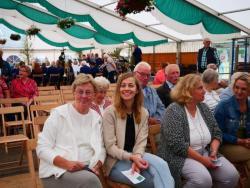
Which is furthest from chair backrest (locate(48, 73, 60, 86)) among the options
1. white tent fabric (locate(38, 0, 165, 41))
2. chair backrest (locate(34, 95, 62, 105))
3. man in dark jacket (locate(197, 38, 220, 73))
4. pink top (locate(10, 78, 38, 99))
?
chair backrest (locate(34, 95, 62, 105))

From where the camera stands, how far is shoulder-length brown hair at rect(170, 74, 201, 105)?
3.06 m

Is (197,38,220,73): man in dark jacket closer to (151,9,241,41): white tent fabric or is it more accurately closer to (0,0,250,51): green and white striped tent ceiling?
(0,0,250,51): green and white striped tent ceiling

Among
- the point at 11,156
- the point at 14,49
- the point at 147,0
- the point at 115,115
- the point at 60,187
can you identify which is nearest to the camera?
the point at 60,187

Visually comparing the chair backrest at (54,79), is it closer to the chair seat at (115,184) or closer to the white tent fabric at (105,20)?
the white tent fabric at (105,20)

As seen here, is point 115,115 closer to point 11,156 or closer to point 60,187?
point 60,187

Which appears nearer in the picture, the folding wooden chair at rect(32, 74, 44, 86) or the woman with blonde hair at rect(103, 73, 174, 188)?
the woman with blonde hair at rect(103, 73, 174, 188)

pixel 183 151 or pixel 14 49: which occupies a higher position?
pixel 14 49

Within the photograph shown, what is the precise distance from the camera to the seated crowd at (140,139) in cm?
259

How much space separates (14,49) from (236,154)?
70.4ft

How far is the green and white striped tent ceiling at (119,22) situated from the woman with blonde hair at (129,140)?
6.49 meters

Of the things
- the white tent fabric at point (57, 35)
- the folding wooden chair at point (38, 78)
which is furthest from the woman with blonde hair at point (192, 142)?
the white tent fabric at point (57, 35)

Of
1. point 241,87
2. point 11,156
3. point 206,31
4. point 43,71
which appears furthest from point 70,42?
point 241,87

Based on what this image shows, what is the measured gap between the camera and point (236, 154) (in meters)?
3.29

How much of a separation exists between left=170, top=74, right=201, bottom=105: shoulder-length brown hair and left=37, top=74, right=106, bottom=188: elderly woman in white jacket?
2.59 ft
